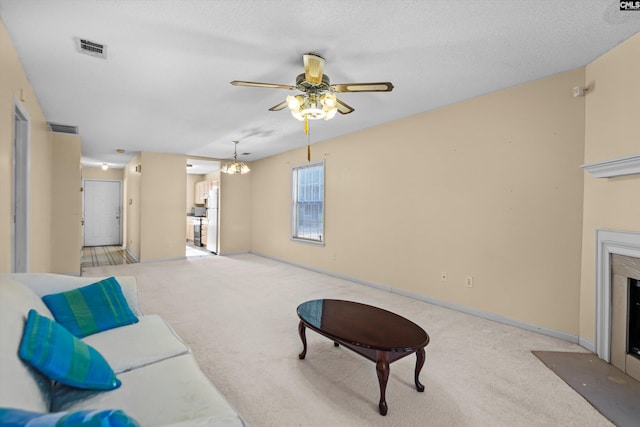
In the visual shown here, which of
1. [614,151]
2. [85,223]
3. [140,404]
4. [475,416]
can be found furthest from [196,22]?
[85,223]

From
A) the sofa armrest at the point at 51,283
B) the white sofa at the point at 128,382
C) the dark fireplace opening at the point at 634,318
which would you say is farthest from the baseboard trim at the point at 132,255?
the dark fireplace opening at the point at 634,318

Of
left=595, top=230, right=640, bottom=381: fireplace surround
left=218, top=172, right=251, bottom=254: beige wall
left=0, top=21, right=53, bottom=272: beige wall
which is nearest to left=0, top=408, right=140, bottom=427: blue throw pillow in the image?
left=0, top=21, right=53, bottom=272: beige wall

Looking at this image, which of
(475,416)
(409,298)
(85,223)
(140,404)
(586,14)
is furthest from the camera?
(85,223)

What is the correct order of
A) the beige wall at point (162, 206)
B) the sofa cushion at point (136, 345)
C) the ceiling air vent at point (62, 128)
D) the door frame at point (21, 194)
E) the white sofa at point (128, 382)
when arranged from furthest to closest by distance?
the beige wall at point (162, 206) < the ceiling air vent at point (62, 128) < the door frame at point (21, 194) < the sofa cushion at point (136, 345) < the white sofa at point (128, 382)

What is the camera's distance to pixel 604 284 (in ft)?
8.37

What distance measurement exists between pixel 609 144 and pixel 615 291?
124 centimetres

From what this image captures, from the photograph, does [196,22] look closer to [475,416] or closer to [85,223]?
[475,416]

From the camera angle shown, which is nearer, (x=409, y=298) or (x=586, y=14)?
(x=586, y=14)

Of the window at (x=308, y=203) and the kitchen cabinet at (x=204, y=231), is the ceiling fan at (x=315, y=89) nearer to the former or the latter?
the window at (x=308, y=203)

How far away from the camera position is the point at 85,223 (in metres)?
9.16

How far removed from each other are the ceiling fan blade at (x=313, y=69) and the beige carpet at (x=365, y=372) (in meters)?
2.29

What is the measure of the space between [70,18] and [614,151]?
4.30 metres

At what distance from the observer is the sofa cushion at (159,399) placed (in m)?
1.18

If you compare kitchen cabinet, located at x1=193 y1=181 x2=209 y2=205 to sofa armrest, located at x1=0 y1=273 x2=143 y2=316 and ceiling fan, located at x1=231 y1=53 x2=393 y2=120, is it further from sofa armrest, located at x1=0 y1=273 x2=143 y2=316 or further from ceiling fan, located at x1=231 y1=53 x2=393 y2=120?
ceiling fan, located at x1=231 y1=53 x2=393 y2=120
